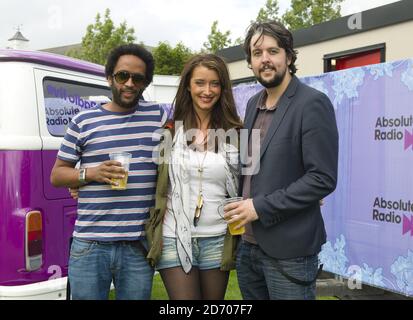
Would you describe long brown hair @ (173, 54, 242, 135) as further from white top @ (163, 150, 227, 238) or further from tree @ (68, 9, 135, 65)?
tree @ (68, 9, 135, 65)

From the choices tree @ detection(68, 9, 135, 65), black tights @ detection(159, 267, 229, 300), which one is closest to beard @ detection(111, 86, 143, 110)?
black tights @ detection(159, 267, 229, 300)

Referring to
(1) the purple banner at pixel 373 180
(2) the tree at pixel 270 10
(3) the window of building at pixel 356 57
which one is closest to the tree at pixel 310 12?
(2) the tree at pixel 270 10

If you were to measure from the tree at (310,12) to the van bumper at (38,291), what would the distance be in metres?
17.6

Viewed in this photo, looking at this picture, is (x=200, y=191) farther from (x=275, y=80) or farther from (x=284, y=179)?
(x=275, y=80)

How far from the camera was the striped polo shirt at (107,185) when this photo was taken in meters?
2.37

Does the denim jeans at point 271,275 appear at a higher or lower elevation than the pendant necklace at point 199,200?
lower

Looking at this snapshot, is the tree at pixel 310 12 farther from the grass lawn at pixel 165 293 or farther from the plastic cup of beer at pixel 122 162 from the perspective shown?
the plastic cup of beer at pixel 122 162

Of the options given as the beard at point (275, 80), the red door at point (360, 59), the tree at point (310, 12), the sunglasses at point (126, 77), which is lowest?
the beard at point (275, 80)

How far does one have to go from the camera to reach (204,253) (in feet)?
7.93

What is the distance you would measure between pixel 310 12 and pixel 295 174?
18850 mm

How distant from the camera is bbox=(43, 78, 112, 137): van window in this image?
3324mm

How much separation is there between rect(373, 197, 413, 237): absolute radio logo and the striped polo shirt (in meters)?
2.54

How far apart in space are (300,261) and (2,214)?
190 cm
